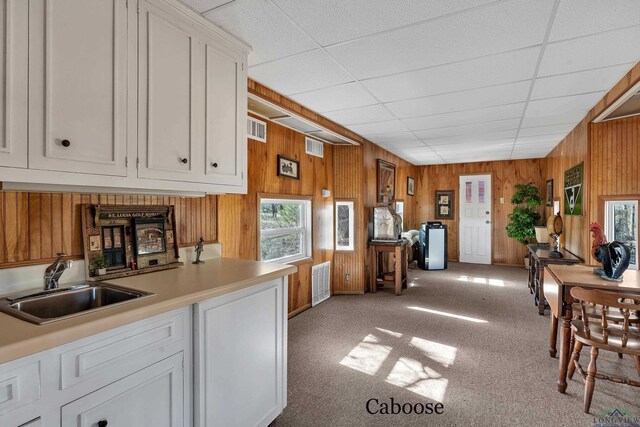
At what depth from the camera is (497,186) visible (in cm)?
764

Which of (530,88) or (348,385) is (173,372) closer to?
(348,385)

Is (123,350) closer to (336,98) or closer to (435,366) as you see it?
(435,366)

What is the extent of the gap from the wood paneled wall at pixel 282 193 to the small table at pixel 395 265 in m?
0.72

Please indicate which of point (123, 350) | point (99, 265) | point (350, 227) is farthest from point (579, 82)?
point (99, 265)

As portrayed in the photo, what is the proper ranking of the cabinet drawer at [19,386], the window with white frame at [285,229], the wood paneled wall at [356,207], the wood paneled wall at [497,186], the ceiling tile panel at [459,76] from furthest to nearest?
the wood paneled wall at [497,186], the wood paneled wall at [356,207], the window with white frame at [285,229], the ceiling tile panel at [459,76], the cabinet drawer at [19,386]

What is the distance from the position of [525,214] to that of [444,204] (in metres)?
1.76

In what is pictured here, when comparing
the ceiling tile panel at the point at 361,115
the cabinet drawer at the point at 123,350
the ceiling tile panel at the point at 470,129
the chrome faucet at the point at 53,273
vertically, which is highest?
the ceiling tile panel at the point at 470,129

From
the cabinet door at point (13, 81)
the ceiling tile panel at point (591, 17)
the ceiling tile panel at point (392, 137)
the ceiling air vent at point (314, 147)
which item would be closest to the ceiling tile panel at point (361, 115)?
the ceiling air vent at point (314, 147)

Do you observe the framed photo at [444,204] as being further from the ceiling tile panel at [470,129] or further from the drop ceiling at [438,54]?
the drop ceiling at [438,54]

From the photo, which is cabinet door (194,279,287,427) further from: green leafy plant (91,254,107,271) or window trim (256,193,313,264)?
window trim (256,193,313,264)

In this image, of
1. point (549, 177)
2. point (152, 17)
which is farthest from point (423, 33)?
point (549, 177)

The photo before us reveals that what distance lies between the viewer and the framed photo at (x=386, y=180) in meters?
5.76

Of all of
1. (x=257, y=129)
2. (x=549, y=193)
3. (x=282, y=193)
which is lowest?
(x=282, y=193)

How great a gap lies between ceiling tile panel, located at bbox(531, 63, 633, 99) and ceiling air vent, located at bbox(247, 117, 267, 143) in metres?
2.57
